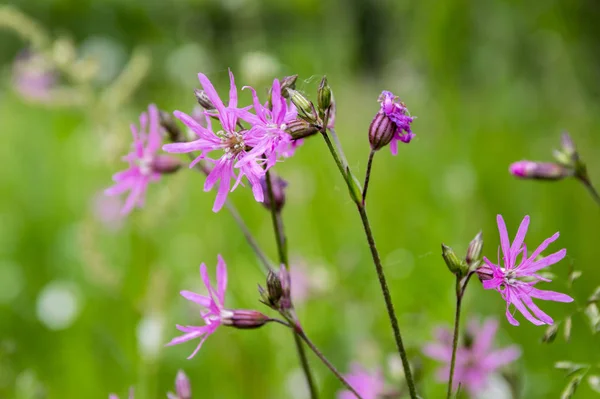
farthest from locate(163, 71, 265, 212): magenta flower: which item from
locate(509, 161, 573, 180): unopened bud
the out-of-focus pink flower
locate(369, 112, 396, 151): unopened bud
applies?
the out-of-focus pink flower

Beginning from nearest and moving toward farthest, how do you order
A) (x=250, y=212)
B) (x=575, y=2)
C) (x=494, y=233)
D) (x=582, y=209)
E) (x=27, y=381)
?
(x=27, y=381) → (x=494, y=233) → (x=582, y=209) → (x=250, y=212) → (x=575, y=2)

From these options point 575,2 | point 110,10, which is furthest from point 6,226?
point 110,10

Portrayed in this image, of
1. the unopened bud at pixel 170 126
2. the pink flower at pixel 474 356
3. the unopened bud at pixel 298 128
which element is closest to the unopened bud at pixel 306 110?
the unopened bud at pixel 298 128

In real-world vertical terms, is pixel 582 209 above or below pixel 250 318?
above

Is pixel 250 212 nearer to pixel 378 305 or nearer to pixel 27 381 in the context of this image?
pixel 378 305

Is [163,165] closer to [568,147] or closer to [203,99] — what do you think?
[203,99]

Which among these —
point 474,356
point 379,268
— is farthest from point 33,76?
point 379,268
